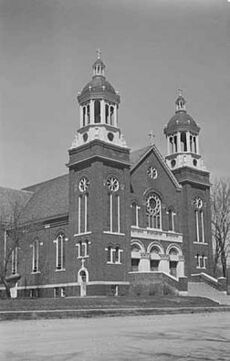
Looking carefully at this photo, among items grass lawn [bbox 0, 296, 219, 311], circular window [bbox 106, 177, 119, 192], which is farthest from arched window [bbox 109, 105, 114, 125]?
grass lawn [bbox 0, 296, 219, 311]

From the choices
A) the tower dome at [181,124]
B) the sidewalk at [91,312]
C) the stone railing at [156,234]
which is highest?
the tower dome at [181,124]

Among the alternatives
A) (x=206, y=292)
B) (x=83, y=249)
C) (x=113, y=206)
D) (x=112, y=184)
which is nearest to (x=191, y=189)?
(x=206, y=292)

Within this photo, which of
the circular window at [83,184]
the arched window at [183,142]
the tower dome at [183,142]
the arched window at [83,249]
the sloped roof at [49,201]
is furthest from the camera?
the arched window at [183,142]

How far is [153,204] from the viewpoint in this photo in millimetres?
38969

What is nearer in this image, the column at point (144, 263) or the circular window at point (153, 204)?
the column at point (144, 263)

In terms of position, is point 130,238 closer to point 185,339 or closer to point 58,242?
point 58,242

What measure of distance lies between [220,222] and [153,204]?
4.98m

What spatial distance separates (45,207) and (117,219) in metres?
8.67

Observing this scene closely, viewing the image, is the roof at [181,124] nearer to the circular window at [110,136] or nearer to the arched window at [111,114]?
the arched window at [111,114]

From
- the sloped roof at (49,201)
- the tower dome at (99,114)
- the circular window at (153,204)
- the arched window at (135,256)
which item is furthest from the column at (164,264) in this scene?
the tower dome at (99,114)

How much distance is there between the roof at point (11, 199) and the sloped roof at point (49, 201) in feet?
2.52

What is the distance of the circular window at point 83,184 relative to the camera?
35.3 meters

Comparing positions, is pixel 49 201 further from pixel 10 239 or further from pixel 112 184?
pixel 112 184

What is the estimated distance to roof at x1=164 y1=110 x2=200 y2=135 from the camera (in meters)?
42.1
